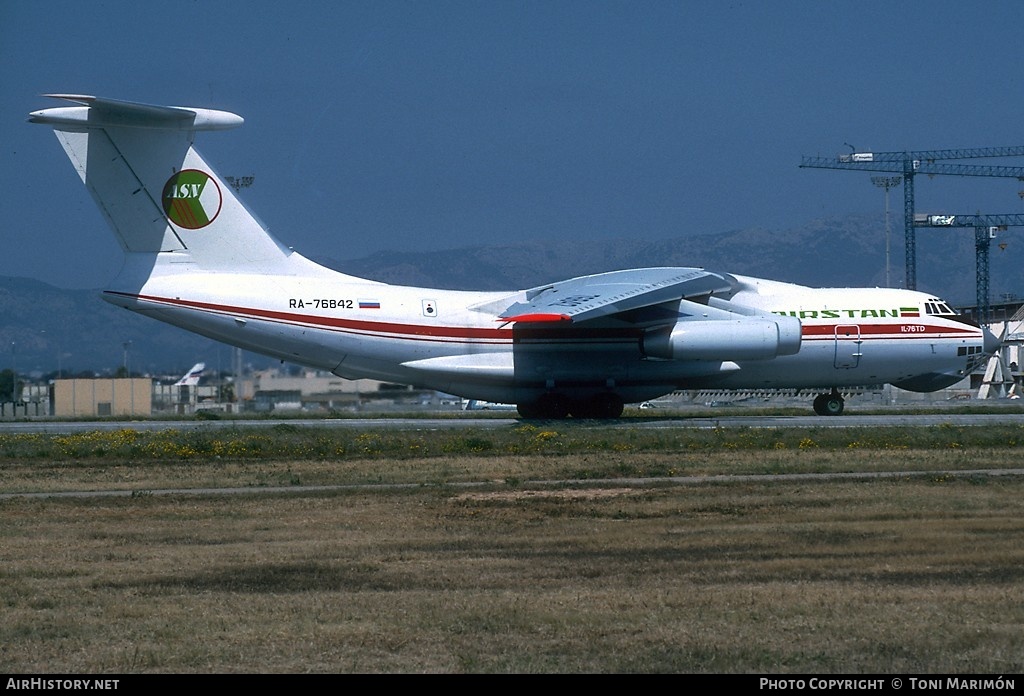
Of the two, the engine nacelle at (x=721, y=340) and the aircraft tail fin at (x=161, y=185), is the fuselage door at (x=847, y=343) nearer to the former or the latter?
the engine nacelle at (x=721, y=340)

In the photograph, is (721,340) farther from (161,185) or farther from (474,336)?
(161,185)

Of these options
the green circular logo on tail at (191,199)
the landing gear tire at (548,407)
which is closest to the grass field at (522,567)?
the green circular logo on tail at (191,199)

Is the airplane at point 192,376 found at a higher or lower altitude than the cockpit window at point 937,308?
lower

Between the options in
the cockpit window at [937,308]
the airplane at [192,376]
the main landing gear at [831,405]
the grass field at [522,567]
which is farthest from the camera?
the airplane at [192,376]

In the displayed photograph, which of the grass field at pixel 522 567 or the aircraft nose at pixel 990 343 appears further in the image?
the aircraft nose at pixel 990 343

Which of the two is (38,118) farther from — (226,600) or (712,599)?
(712,599)

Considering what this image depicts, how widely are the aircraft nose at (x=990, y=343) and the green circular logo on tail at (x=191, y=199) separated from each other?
1965 cm

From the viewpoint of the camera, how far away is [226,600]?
8656mm

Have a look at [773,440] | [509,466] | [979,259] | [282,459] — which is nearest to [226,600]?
[509,466]

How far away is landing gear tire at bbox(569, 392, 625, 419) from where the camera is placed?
94.9ft

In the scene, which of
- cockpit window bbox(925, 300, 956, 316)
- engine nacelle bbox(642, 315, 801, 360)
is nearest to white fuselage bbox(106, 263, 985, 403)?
cockpit window bbox(925, 300, 956, 316)

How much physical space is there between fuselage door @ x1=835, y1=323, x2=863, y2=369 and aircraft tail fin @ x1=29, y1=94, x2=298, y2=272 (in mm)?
13932

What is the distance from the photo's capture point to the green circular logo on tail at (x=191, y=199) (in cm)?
2669

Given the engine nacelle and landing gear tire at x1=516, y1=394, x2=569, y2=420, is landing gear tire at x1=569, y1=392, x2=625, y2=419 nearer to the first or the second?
landing gear tire at x1=516, y1=394, x2=569, y2=420
